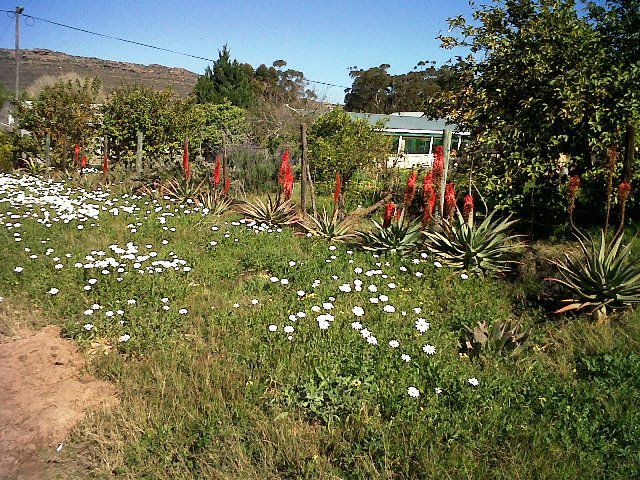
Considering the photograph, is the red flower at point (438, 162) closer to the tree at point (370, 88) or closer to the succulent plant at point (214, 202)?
the succulent plant at point (214, 202)

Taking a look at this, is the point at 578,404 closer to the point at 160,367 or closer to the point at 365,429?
the point at 365,429

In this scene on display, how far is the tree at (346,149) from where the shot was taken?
453 inches

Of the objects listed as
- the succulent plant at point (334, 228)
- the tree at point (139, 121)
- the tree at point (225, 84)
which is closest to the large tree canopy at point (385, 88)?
the tree at point (225, 84)

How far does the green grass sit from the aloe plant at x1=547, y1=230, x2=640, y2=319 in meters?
0.29

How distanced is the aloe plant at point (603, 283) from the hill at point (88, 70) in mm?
48001

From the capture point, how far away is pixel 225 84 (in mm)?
26656

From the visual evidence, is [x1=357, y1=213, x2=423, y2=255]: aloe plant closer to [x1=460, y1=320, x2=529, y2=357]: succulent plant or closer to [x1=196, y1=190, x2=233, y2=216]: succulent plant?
[x1=460, y1=320, x2=529, y2=357]: succulent plant

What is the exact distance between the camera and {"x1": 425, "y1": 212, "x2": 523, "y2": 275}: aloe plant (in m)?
6.02

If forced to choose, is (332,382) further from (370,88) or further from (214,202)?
(370,88)

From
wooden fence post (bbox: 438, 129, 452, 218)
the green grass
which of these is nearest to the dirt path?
the green grass

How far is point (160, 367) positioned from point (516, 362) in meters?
2.96

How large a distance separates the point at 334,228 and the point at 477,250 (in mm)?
2323

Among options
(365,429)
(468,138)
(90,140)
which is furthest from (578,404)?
(90,140)

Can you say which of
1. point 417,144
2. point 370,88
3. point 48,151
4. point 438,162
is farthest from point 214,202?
point 370,88
